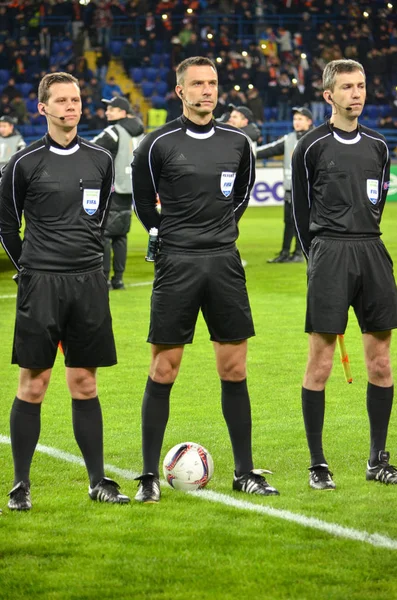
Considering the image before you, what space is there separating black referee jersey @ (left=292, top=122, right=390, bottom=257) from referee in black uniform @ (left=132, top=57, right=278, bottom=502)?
35 centimetres

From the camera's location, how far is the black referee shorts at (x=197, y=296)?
5.17 meters

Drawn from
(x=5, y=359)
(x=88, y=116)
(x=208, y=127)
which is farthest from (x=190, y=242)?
(x=88, y=116)

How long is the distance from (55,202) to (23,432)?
1068mm

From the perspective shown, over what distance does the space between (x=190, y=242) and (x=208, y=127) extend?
565 mm

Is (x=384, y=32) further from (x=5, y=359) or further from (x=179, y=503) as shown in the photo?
(x=179, y=503)

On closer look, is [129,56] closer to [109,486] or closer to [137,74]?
[137,74]

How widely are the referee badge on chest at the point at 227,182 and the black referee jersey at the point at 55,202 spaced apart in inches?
23.0

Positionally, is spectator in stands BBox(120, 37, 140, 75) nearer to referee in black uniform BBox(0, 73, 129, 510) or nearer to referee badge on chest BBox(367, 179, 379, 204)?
referee badge on chest BBox(367, 179, 379, 204)

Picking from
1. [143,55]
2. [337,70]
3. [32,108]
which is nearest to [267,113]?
[143,55]

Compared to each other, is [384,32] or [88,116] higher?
[384,32]

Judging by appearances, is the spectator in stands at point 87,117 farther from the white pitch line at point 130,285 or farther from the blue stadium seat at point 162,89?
the white pitch line at point 130,285

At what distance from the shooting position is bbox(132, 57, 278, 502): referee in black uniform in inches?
203

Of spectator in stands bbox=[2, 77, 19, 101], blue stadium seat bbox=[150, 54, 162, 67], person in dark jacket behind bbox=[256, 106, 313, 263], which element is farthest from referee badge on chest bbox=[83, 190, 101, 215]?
blue stadium seat bbox=[150, 54, 162, 67]

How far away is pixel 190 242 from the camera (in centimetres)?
517
